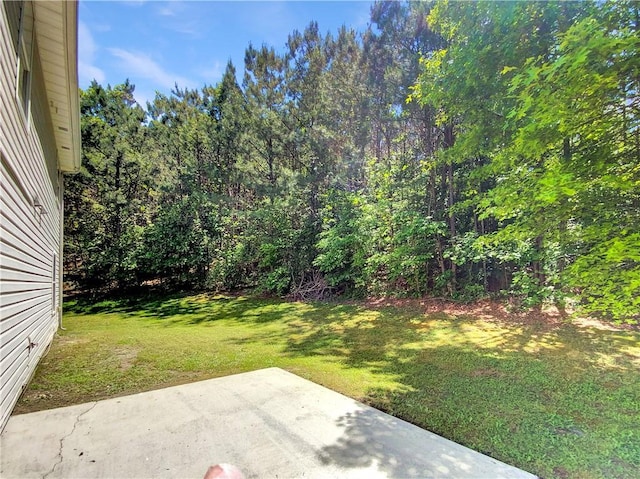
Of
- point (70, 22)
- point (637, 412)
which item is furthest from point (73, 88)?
point (637, 412)

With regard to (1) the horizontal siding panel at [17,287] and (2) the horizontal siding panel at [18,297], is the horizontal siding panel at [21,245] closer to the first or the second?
(1) the horizontal siding panel at [17,287]

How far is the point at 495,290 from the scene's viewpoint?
26.1 feet

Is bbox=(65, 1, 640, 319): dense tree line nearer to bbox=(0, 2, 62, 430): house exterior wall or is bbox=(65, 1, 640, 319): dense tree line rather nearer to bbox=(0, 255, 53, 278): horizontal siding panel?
bbox=(0, 2, 62, 430): house exterior wall

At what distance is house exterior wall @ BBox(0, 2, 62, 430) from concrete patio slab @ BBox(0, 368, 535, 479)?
61 cm

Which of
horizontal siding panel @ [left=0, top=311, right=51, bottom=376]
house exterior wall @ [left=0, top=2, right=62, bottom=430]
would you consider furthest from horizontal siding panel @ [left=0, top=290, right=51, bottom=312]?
horizontal siding panel @ [left=0, top=311, right=51, bottom=376]

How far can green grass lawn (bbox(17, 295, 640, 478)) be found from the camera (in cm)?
254

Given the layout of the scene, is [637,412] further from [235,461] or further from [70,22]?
[70,22]

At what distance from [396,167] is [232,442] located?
7950mm

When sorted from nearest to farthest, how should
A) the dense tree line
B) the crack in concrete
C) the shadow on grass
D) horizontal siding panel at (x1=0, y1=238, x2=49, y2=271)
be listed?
the crack in concrete, the shadow on grass, horizontal siding panel at (x1=0, y1=238, x2=49, y2=271), the dense tree line

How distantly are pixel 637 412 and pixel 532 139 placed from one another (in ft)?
9.09

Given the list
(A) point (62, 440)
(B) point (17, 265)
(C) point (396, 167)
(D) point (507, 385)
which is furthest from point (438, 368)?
A: (C) point (396, 167)

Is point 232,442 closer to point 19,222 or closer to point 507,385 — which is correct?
point 19,222

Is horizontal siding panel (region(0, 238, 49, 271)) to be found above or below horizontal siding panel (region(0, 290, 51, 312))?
above

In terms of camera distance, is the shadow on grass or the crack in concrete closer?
the crack in concrete
